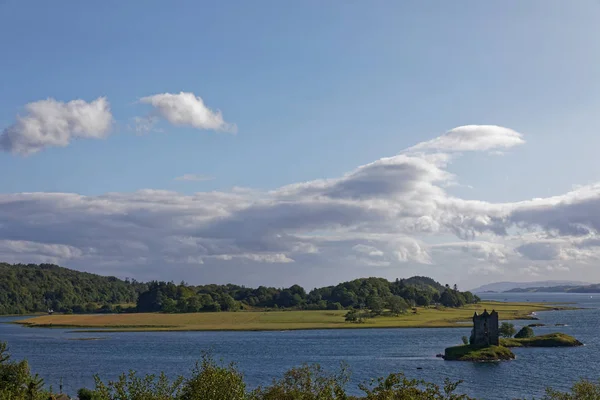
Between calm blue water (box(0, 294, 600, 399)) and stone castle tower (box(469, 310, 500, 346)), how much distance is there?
8001 mm

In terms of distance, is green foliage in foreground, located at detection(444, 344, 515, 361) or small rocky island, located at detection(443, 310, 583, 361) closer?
green foliage in foreground, located at detection(444, 344, 515, 361)

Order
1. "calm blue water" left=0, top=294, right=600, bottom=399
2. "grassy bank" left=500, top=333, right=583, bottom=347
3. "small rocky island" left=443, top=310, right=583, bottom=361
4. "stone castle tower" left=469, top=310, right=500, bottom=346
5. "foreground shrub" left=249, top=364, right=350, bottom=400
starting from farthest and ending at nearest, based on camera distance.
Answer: "grassy bank" left=500, top=333, right=583, bottom=347 < "stone castle tower" left=469, top=310, right=500, bottom=346 < "small rocky island" left=443, top=310, right=583, bottom=361 < "calm blue water" left=0, top=294, right=600, bottom=399 < "foreground shrub" left=249, top=364, right=350, bottom=400

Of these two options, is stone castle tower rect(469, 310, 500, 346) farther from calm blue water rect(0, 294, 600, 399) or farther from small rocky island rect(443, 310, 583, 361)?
calm blue water rect(0, 294, 600, 399)

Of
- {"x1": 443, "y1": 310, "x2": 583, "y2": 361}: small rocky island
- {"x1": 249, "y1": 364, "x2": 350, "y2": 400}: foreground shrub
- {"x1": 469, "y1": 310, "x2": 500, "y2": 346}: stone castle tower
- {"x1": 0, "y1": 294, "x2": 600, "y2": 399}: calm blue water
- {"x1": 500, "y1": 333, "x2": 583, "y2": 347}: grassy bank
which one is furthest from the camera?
{"x1": 500, "y1": 333, "x2": 583, "y2": 347}: grassy bank

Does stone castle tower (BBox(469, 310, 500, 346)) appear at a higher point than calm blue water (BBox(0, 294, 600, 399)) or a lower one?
higher

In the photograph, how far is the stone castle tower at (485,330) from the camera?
149m

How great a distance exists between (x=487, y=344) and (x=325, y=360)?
3701cm

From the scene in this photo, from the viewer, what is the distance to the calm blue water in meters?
116

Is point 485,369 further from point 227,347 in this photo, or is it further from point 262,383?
point 227,347

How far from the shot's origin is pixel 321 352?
521 ft

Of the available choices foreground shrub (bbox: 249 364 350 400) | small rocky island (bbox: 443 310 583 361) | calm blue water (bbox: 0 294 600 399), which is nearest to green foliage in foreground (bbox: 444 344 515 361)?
small rocky island (bbox: 443 310 583 361)

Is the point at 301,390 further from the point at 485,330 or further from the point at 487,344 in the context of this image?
the point at 485,330

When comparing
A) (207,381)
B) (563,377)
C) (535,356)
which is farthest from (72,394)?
(535,356)

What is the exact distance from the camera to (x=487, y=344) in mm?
148750
